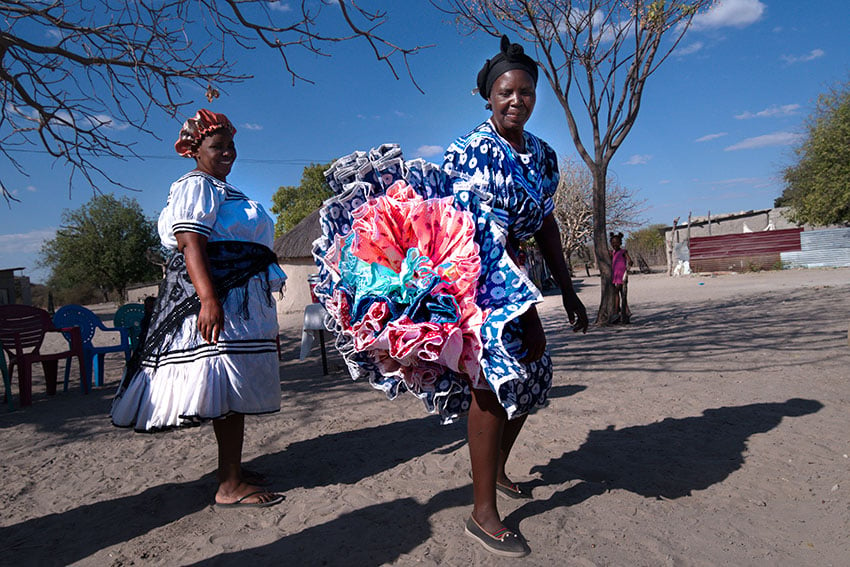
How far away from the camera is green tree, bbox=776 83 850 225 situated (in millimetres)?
24422

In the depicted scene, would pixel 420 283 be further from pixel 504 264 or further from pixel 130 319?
pixel 130 319

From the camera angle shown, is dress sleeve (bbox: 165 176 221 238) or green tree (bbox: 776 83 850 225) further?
green tree (bbox: 776 83 850 225)

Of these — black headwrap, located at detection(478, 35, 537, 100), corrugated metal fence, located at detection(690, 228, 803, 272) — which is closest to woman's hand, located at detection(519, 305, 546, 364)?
black headwrap, located at detection(478, 35, 537, 100)

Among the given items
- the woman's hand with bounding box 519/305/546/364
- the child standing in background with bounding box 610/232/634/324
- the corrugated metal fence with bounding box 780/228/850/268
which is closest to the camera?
the woman's hand with bounding box 519/305/546/364

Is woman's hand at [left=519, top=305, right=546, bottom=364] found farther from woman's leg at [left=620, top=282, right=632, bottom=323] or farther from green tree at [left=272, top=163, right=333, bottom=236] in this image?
green tree at [left=272, top=163, right=333, bottom=236]

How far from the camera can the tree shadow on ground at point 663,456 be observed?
256cm

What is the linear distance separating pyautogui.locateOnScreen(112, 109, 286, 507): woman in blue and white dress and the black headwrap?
52.2 inches

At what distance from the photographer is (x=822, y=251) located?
981 inches

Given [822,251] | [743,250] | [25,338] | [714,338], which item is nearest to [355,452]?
[25,338]

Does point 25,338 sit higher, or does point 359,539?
point 25,338

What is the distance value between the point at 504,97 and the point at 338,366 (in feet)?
17.1

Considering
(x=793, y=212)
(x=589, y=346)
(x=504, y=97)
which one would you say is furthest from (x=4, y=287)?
(x=793, y=212)

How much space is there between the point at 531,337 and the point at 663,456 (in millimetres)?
1580

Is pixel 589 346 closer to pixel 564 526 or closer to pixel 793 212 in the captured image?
pixel 564 526
